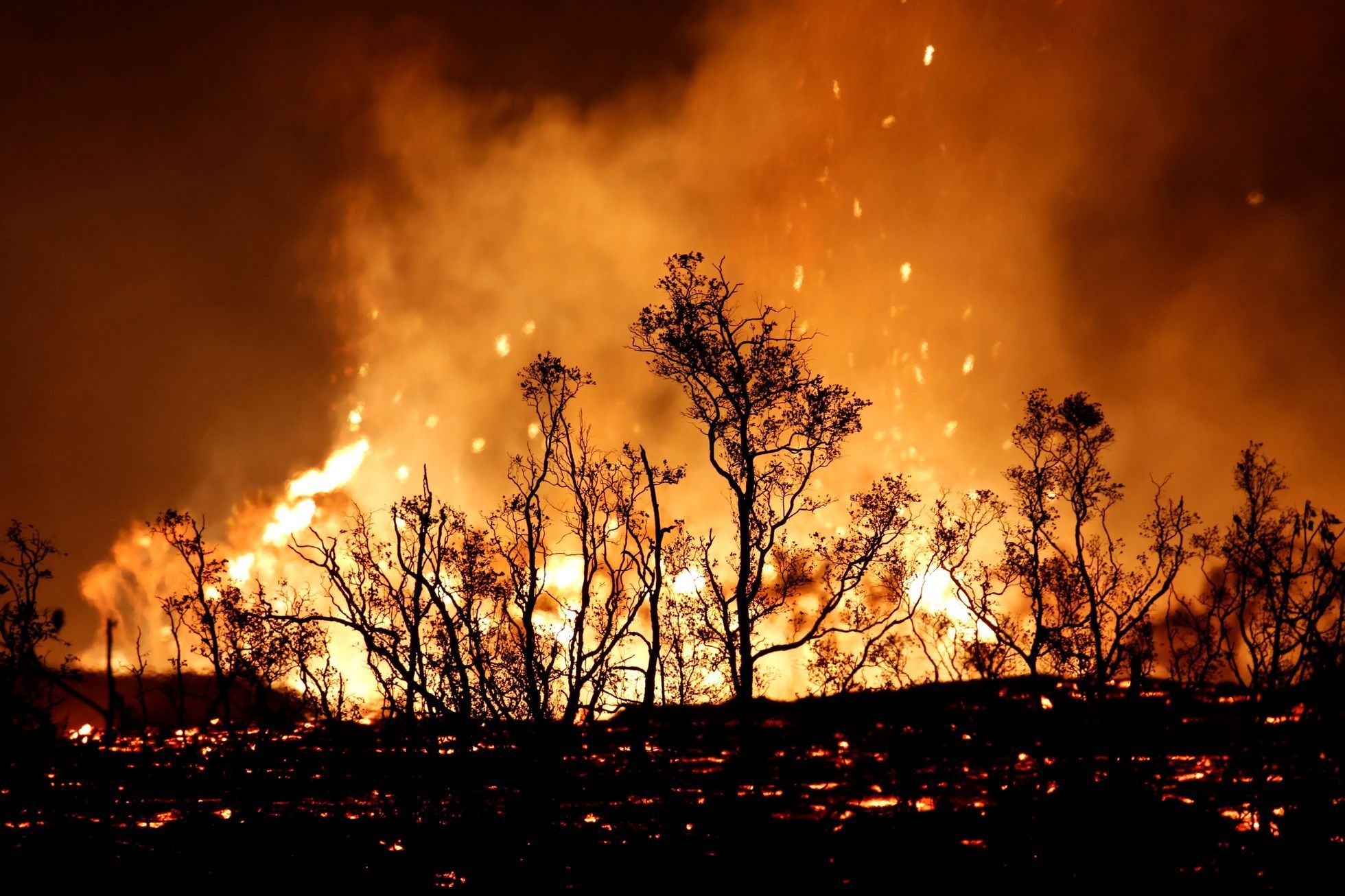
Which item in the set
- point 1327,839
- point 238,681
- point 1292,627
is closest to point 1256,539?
point 1292,627

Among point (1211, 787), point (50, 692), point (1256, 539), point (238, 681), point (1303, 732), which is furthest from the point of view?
point (238, 681)

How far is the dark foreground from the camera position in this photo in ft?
93.4

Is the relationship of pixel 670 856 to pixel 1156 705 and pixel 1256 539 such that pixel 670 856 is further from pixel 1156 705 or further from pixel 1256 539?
pixel 1156 705

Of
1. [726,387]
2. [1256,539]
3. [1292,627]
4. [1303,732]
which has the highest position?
[726,387]

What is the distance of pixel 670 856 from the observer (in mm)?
31375

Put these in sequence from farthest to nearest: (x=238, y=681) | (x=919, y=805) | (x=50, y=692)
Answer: (x=238, y=681) → (x=50, y=692) → (x=919, y=805)

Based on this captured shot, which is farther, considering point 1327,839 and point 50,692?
point 50,692

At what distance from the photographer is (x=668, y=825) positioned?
3456cm

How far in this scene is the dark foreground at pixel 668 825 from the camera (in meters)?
28.5

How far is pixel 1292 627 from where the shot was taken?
3069 cm

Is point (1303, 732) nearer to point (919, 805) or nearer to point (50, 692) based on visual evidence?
point (919, 805)

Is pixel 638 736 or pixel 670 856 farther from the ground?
pixel 638 736

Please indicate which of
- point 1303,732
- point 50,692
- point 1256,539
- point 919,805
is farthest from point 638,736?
point 50,692

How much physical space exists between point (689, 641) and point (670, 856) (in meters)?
9.82
